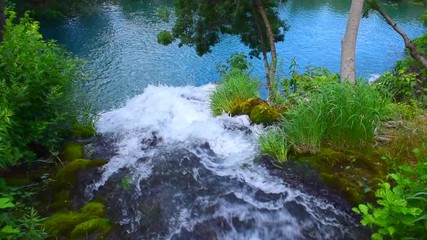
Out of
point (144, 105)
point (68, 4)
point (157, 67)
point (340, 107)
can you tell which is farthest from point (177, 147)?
point (68, 4)

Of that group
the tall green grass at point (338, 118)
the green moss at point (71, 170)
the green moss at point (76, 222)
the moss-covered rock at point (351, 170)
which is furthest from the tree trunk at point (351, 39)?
the green moss at point (76, 222)

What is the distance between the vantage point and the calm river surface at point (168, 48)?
15.6 metres

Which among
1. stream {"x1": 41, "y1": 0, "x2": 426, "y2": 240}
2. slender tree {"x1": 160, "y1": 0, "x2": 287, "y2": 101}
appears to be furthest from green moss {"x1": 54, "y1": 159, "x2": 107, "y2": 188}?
slender tree {"x1": 160, "y1": 0, "x2": 287, "y2": 101}

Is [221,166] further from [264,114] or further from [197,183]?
[264,114]

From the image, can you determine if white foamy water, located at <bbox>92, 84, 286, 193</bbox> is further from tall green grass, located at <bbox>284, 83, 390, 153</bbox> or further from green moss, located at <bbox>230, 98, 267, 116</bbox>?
tall green grass, located at <bbox>284, 83, 390, 153</bbox>

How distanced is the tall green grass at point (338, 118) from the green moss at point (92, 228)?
234 centimetres

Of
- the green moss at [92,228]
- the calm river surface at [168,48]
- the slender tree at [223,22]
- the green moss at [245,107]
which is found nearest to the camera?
the green moss at [92,228]

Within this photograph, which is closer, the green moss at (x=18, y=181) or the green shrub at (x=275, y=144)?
the green moss at (x=18, y=181)

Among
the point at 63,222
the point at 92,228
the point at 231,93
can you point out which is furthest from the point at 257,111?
the point at 63,222

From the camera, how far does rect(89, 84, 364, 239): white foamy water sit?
3570 millimetres

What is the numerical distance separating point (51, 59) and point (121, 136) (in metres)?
1.69

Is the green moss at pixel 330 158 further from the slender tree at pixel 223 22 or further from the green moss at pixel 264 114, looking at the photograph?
the slender tree at pixel 223 22

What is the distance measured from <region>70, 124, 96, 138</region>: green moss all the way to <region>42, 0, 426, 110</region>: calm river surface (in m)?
6.58

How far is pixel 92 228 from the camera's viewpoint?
3.59 m
